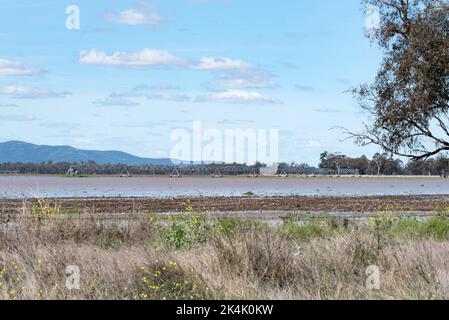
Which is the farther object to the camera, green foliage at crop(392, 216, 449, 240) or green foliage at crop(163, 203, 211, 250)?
green foliage at crop(392, 216, 449, 240)

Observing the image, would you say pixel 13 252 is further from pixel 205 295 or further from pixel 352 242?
pixel 352 242

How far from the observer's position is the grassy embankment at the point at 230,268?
11.1 meters

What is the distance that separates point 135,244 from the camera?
17047mm

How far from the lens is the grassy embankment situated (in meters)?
11.1

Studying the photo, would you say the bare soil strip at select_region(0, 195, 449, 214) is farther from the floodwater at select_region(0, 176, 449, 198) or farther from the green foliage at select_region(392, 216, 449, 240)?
the green foliage at select_region(392, 216, 449, 240)

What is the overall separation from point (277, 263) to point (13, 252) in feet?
18.4

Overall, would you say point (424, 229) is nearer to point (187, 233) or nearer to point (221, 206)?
point (187, 233)

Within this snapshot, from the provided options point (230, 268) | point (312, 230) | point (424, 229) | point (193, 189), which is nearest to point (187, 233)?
point (312, 230)

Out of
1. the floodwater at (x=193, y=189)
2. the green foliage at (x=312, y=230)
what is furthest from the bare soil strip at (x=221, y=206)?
the green foliage at (x=312, y=230)

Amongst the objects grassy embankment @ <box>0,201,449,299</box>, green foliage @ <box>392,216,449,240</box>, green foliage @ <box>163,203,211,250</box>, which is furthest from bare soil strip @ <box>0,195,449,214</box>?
grassy embankment @ <box>0,201,449,299</box>

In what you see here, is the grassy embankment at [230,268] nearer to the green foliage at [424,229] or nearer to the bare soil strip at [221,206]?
the green foliage at [424,229]

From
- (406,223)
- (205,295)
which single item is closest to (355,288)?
(205,295)

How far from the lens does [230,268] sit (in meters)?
12.3
